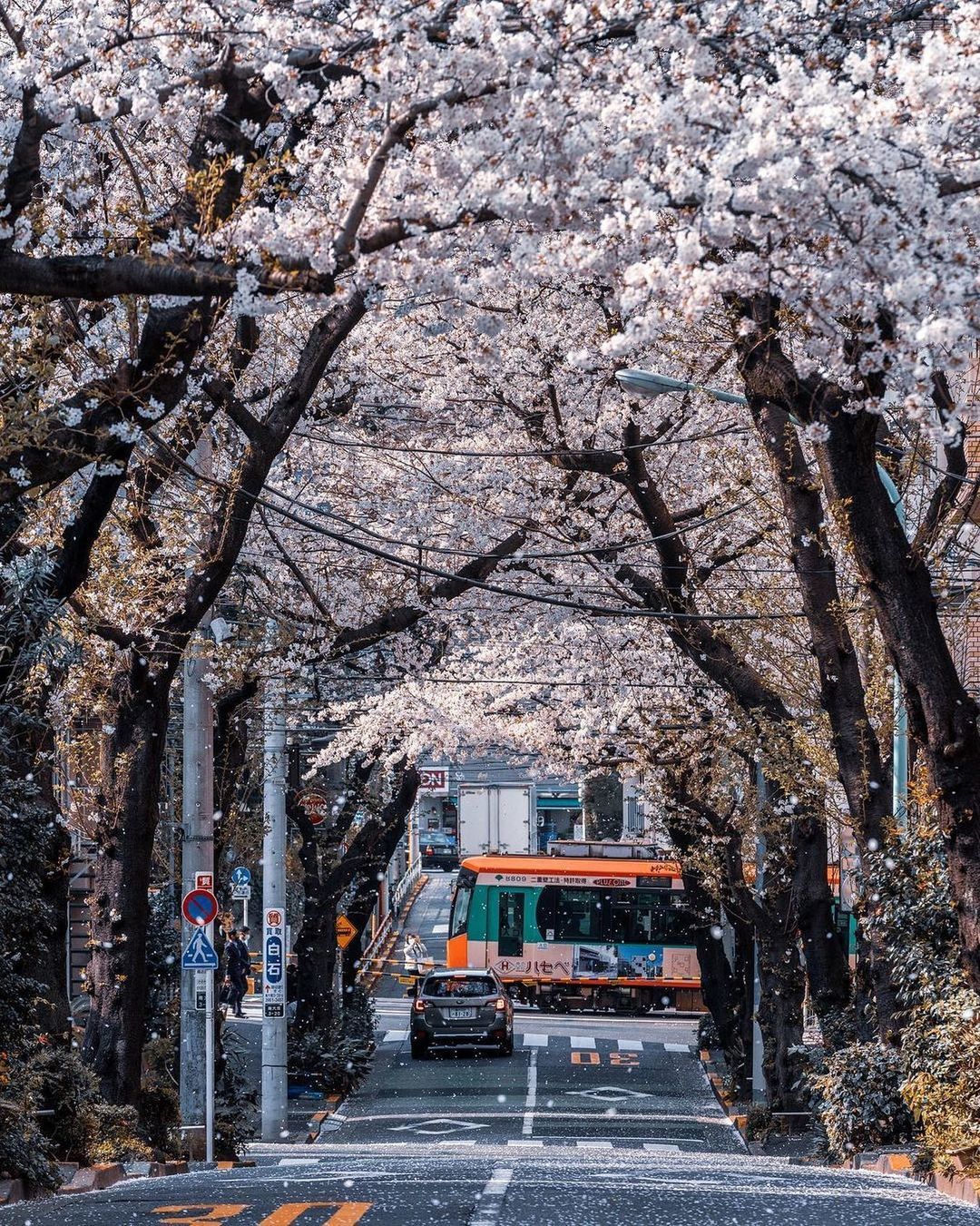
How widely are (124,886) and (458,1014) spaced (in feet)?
54.9

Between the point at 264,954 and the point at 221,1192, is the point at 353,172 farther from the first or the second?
the point at 264,954

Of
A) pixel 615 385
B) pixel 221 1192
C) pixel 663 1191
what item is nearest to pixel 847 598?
pixel 615 385

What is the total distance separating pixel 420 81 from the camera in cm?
741

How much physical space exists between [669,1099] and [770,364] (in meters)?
17.4

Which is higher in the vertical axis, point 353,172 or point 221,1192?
point 353,172

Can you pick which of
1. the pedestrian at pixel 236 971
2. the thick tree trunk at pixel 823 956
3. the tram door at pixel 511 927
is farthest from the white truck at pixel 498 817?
the thick tree trunk at pixel 823 956

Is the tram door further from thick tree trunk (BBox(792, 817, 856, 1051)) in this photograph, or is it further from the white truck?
thick tree trunk (BBox(792, 817, 856, 1051))

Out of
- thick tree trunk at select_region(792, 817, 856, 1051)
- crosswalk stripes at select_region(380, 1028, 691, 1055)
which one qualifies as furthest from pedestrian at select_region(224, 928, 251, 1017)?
thick tree trunk at select_region(792, 817, 856, 1051)

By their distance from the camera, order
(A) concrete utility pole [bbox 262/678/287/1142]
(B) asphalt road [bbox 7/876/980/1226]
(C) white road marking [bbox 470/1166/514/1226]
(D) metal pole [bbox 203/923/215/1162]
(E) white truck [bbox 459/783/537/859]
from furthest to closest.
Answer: (E) white truck [bbox 459/783/537/859] < (A) concrete utility pole [bbox 262/678/287/1142] < (D) metal pole [bbox 203/923/215/1162] < (B) asphalt road [bbox 7/876/980/1226] < (C) white road marking [bbox 470/1166/514/1226]

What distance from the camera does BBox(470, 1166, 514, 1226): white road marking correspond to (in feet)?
28.6

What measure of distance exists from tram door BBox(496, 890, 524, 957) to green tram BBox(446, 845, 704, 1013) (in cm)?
2

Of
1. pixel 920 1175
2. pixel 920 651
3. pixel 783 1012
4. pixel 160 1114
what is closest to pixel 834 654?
pixel 920 651

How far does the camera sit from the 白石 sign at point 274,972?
21500 mm

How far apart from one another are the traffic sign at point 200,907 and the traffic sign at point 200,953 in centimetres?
12
